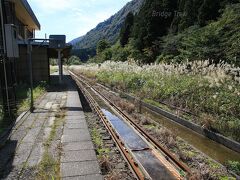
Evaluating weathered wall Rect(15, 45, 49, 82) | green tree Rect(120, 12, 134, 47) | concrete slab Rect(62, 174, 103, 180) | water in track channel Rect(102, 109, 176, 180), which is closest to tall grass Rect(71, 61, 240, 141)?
water in track channel Rect(102, 109, 176, 180)

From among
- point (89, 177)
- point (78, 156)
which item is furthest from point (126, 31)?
point (89, 177)

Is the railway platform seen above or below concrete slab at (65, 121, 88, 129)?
above

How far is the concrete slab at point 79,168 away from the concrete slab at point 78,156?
0.16 metres

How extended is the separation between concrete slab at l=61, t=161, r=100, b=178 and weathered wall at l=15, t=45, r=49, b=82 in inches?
635

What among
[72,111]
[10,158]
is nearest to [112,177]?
[10,158]

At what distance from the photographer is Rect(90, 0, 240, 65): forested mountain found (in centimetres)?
2091

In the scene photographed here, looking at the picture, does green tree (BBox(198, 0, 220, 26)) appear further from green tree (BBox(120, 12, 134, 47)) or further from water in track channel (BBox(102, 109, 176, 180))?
green tree (BBox(120, 12, 134, 47))

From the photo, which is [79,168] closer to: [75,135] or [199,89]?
[75,135]

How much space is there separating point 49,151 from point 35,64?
16.2 metres

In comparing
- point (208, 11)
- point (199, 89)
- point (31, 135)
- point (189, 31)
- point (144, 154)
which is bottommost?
point (144, 154)

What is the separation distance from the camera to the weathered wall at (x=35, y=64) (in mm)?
20047

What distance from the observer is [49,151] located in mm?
5965

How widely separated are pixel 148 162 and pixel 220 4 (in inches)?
965

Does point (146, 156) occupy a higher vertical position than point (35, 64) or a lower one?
lower
